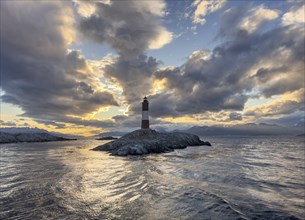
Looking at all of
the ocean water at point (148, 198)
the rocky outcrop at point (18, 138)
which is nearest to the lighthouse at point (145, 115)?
Result: the ocean water at point (148, 198)

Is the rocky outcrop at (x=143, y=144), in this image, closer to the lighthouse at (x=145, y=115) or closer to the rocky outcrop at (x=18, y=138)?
the lighthouse at (x=145, y=115)

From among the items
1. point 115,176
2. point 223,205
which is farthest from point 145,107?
point 223,205

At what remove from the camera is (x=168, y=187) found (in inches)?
653

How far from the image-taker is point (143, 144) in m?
49.4

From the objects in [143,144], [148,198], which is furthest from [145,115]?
[148,198]

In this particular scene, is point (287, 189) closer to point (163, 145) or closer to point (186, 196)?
point (186, 196)

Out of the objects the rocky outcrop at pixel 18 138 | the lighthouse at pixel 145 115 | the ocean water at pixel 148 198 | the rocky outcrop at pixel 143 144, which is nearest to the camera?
the ocean water at pixel 148 198

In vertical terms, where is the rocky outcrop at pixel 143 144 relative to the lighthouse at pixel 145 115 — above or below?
below

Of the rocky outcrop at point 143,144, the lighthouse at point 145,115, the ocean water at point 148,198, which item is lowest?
the ocean water at point 148,198

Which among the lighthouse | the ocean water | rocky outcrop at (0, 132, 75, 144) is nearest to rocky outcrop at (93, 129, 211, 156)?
the lighthouse

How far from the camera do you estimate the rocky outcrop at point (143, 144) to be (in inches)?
1802

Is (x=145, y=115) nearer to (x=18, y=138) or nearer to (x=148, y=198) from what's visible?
(x=148, y=198)

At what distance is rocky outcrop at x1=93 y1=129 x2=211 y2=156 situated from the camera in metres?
45.8

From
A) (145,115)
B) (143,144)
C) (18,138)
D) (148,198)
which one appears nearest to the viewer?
(148,198)
